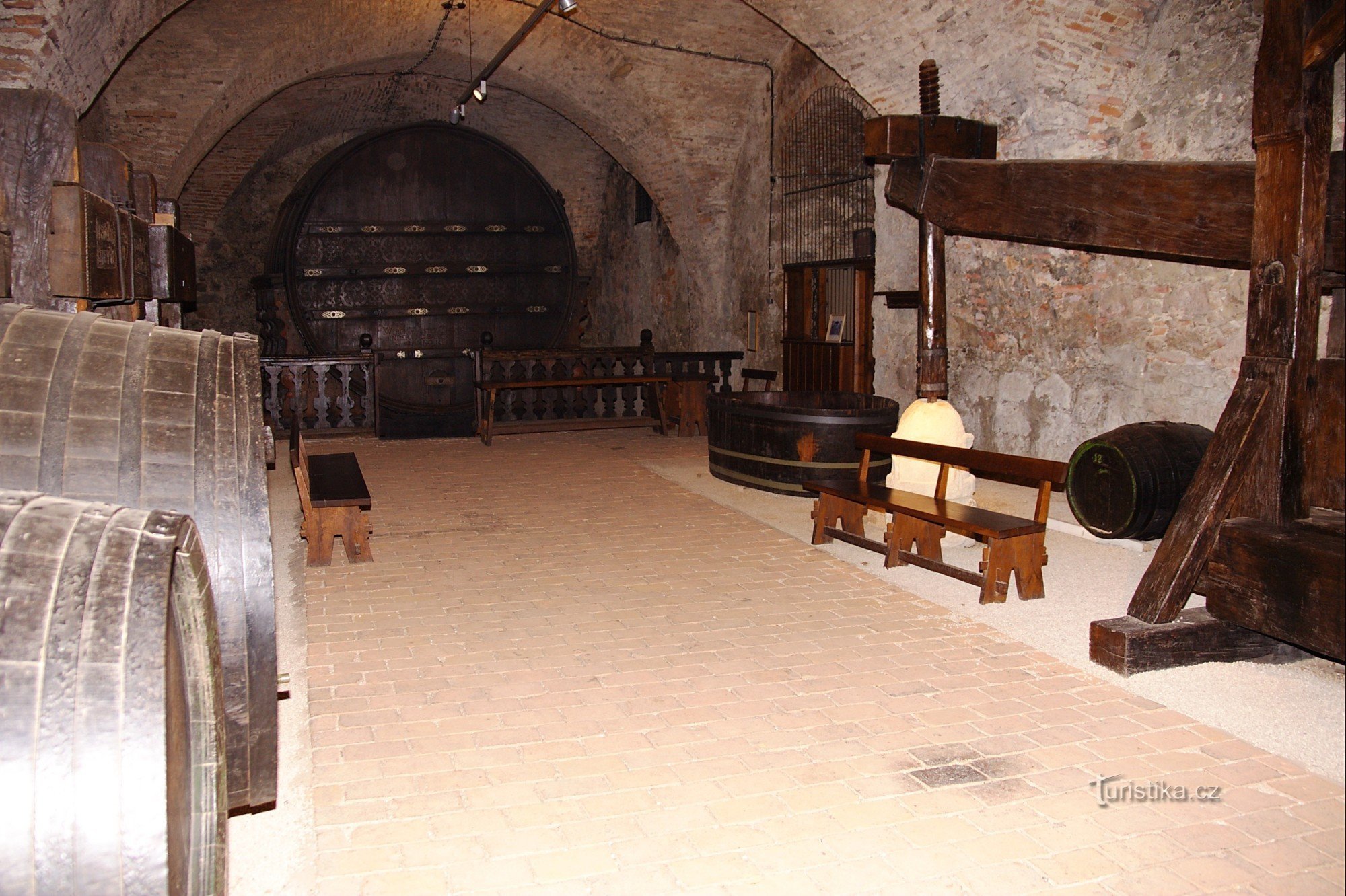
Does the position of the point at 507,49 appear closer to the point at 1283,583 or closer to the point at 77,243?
the point at 77,243

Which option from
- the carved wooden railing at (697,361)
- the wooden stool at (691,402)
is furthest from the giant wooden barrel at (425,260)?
the wooden stool at (691,402)

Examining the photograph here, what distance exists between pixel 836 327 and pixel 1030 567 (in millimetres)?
5746

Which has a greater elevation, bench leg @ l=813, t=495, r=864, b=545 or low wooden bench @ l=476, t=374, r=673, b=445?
low wooden bench @ l=476, t=374, r=673, b=445

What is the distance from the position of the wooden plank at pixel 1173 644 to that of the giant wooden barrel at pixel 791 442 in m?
2.81

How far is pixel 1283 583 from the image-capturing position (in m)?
3.19

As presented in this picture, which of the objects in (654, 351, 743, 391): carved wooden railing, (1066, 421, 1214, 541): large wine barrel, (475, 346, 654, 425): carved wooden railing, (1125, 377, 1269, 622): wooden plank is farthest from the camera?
(654, 351, 743, 391): carved wooden railing

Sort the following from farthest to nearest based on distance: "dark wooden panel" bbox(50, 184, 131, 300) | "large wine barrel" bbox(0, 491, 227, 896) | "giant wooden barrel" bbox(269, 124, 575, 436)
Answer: "giant wooden barrel" bbox(269, 124, 575, 436), "dark wooden panel" bbox(50, 184, 131, 300), "large wine barrel" bbox(0, 491, 227, 896)

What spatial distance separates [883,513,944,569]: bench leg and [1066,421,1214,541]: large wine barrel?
0.73 meters

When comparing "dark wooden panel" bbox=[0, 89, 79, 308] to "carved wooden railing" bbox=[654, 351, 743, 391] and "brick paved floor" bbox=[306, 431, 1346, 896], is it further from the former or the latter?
"carved wooden railing" bbox=[654, 351, 743, 391]

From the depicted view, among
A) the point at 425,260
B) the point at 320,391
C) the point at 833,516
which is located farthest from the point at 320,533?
the point at 425,260

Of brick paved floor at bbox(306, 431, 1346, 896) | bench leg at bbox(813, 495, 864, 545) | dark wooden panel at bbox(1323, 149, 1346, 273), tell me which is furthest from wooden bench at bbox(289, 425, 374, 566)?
dark wooden panel at bbox(1323, 149, 1346, 273)

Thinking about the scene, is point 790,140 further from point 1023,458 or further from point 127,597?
point 127,597

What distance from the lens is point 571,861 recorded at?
7.74 feet

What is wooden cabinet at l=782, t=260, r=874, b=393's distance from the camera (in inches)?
376
